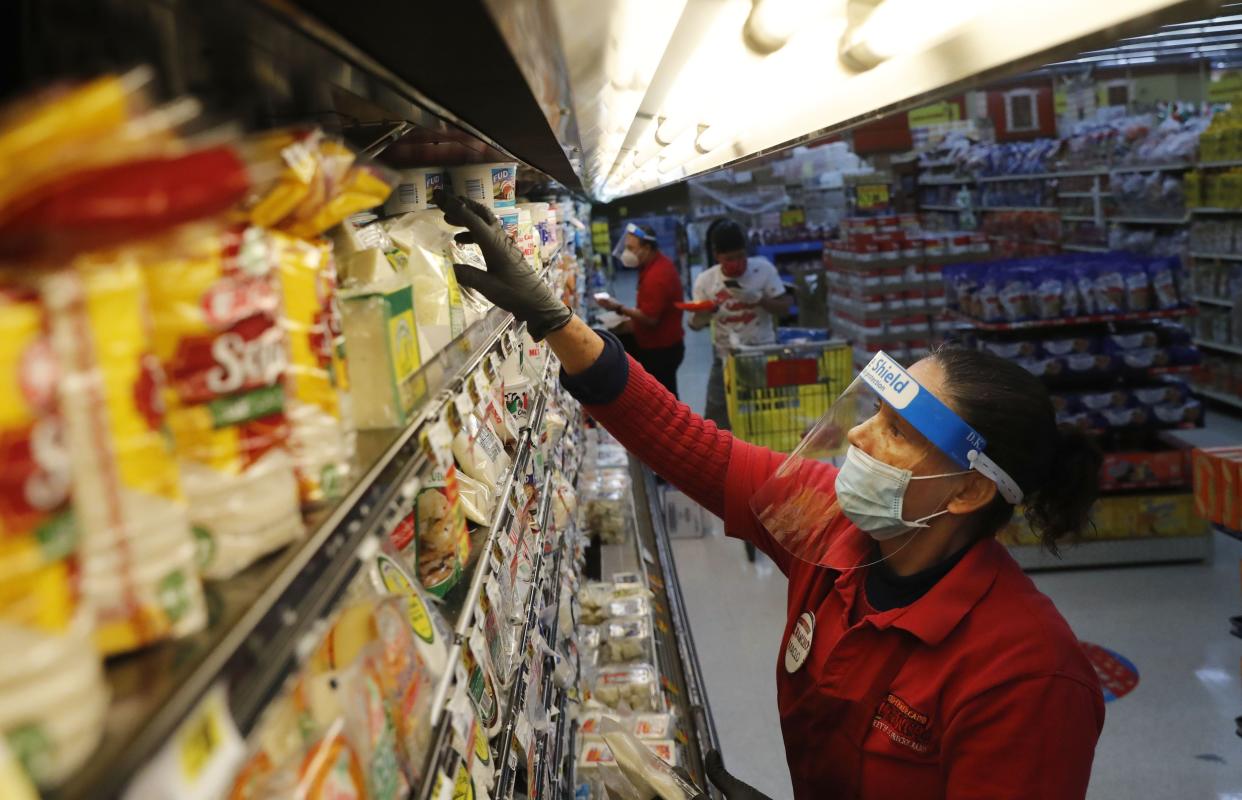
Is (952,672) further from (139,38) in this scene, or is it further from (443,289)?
(139,38)

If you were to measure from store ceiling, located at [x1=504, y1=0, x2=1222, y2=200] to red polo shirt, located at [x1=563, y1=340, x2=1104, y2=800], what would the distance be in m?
0.68

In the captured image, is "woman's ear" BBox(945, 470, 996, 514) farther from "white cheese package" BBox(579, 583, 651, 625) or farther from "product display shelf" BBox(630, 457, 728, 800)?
"white cheese package" BBox(579, 583, 651, 625)

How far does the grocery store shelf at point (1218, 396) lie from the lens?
8.11 metres

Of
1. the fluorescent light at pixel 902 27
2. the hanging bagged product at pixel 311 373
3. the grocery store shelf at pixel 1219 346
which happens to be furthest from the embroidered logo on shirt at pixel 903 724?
the grocery store shelf at pixel 1219 346

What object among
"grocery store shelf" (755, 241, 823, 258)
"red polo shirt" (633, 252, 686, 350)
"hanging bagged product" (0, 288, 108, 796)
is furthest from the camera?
"grocery store shelf" (755, 241, 823, 258)

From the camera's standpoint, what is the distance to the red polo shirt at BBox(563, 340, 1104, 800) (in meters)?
1.57

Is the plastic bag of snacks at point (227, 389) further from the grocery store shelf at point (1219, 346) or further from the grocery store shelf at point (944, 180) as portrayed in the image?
the grocery store shelf at point (944, 180)

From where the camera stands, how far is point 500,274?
1.93 metres

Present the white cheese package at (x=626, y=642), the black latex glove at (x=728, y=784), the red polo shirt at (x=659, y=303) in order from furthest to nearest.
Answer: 1. the red polo shirt at (x=659, y=303)
2. the white cheese package at (x=626, y=642)
3. the black latex glove at (x=728, y=784)

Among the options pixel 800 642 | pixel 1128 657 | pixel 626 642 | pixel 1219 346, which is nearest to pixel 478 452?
pixel 800 642

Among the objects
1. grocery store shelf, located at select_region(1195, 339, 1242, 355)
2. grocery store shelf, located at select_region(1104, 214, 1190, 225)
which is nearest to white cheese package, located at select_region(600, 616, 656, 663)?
grocery store shelf, located at select_region(1195, 339, 1242, 355)

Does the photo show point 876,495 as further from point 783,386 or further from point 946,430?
point 783,386

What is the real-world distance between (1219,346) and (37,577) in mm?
9620

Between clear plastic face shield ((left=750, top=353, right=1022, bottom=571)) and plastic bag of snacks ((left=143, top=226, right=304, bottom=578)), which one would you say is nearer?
plastic bag of snacks ((left=143, top=226, right=304, bottom=578))
